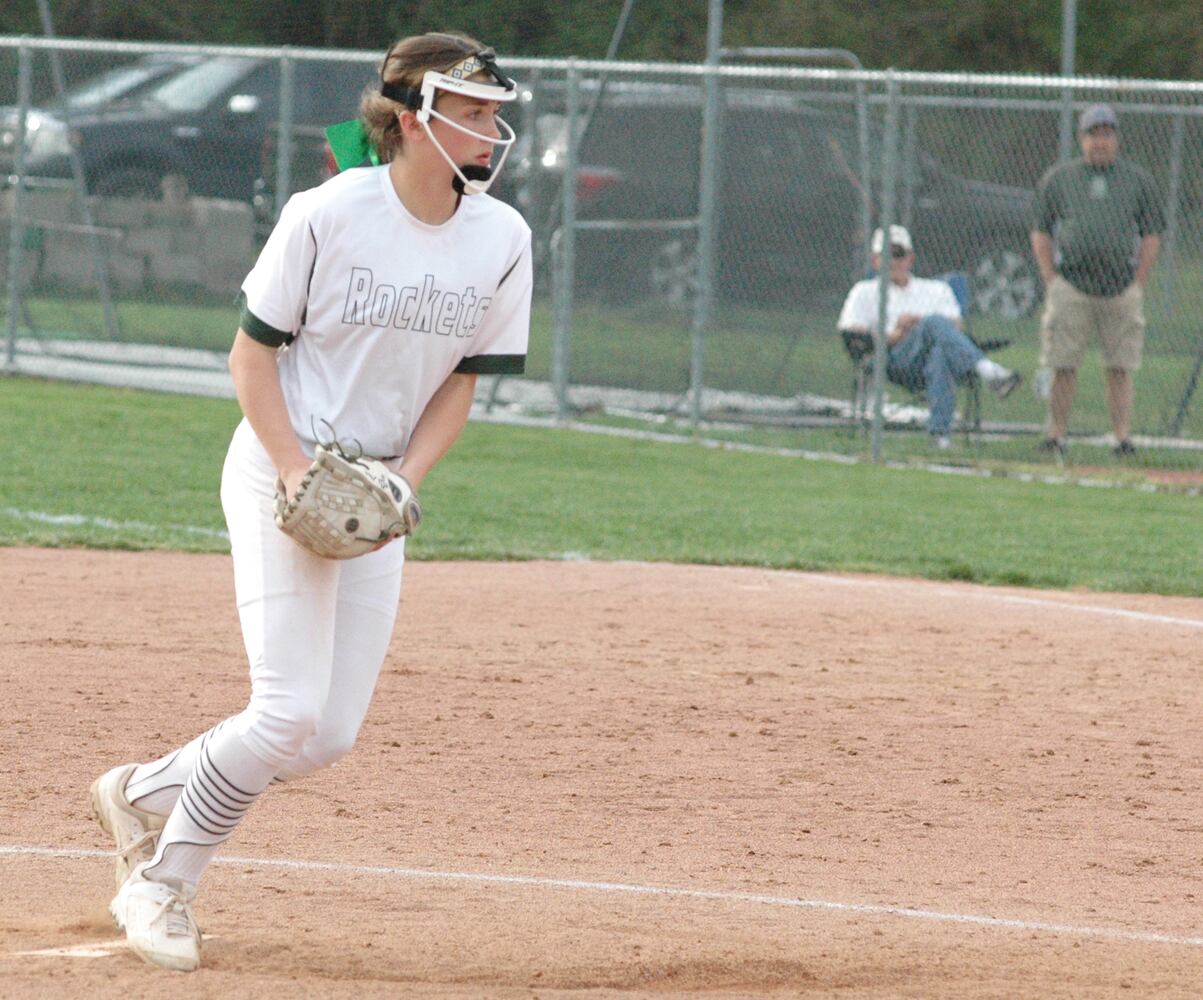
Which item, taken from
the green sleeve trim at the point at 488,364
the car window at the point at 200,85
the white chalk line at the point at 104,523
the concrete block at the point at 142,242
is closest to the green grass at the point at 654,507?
the white chalk line at the point at 104,523

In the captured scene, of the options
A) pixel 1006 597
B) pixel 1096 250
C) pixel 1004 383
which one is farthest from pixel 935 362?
pixel 1006 597

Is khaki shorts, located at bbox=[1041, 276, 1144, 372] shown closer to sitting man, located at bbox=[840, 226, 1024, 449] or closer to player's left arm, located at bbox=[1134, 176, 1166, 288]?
player's left arm, located at bbox=[1134, 176, 1166, 288]

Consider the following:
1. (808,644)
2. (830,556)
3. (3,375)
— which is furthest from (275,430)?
(3,375)

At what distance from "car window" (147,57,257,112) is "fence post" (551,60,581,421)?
4.86 meters

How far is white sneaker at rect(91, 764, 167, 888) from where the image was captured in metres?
4.38

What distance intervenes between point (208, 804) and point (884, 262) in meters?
9.50

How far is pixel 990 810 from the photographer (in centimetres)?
562

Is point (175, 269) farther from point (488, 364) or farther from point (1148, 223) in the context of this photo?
point (488, 364)

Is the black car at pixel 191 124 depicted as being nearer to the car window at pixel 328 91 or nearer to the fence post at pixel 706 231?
the car window at pixel 328 91

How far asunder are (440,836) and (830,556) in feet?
16.6

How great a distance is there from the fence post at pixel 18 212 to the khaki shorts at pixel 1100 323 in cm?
751

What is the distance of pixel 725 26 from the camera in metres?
28.4

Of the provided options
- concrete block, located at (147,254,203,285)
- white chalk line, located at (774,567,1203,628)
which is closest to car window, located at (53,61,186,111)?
concrete block, located at (147,254,203,285)

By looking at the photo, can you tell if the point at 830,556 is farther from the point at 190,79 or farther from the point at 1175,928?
the point at 190,79
